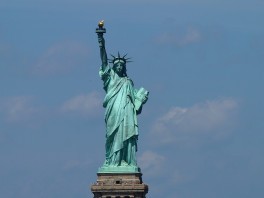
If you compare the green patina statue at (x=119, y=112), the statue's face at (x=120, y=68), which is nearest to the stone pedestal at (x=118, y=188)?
the green patina statue at (x=119, y=112)

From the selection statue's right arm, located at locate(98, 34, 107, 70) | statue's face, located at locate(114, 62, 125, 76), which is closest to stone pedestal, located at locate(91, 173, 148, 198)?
statue's face, located at locate(114, 62, 125, 76)

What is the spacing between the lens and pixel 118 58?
146 metres

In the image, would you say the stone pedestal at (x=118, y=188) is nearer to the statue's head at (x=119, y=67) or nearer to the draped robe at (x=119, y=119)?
the draped robe at (x=119, y=119)

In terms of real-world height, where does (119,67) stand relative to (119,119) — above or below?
above

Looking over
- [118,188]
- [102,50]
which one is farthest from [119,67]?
[118,188]

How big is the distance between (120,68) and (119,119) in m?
2.45

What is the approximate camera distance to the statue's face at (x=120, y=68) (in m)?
146

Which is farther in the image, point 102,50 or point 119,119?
point 119,119

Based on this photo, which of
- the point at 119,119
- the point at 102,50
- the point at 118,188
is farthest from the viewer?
the point at 119,119

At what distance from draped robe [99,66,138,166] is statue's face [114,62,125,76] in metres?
0.20

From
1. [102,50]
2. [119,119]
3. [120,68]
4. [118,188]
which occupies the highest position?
[102,50]

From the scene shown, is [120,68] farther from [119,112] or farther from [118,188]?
[118,188]

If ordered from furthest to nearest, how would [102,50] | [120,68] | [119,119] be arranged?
1. [120,68]
2. [119,119]
3. [102,50]

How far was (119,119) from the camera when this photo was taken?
145375 mm
